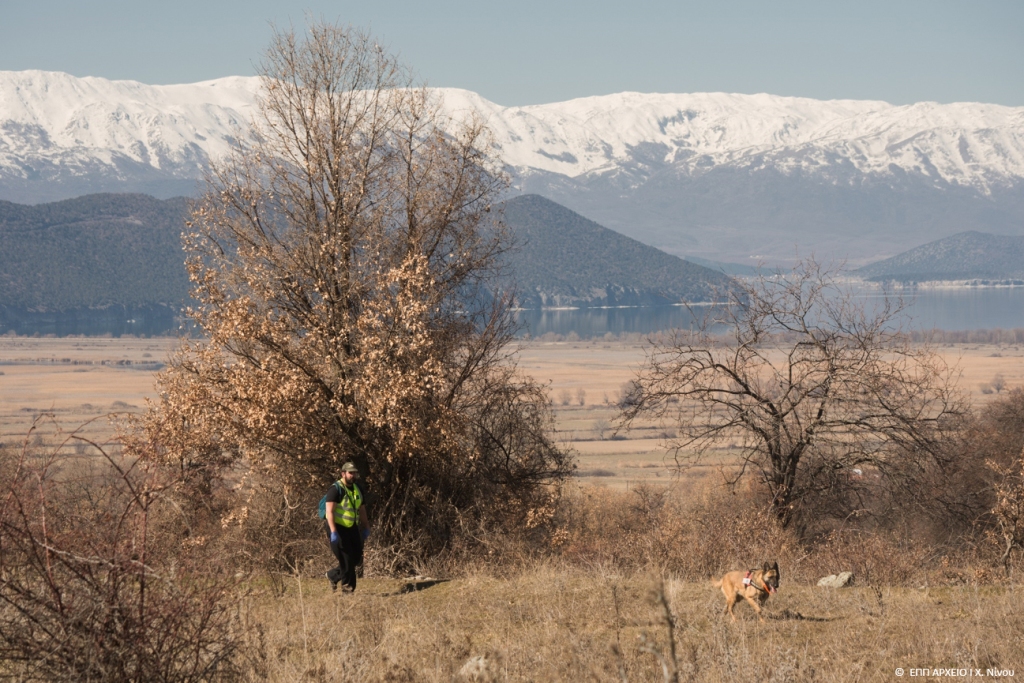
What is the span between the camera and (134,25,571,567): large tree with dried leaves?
53.2ft

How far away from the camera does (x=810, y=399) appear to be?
21109 mm

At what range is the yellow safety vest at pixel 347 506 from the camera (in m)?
11.2

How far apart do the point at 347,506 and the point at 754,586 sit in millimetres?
4739

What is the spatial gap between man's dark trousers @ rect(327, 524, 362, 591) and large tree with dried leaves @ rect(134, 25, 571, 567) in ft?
8.70

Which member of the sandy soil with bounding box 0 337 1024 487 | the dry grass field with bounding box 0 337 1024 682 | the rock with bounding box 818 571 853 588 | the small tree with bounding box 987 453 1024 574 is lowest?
the sandy soil with bounding box 0 337 1024 487

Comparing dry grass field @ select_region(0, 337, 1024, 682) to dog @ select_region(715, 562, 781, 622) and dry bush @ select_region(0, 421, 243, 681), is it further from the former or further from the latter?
dry bush @ select_region(0, 421, 243, 681)

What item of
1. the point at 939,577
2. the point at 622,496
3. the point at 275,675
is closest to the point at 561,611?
the point at 275,675

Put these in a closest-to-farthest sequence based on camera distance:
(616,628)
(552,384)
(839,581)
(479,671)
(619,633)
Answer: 1. (479,671)
2. (619,633)
3. (616,628)
4. (839,581)
5. (552,384)

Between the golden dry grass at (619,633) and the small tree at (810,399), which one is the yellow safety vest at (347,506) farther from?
the small tree at (810,399)

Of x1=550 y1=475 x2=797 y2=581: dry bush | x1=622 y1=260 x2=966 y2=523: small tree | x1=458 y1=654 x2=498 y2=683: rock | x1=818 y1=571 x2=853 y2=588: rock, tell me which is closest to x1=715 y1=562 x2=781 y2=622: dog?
x1=550 y1=475 x2=797 y2=581: dry bush

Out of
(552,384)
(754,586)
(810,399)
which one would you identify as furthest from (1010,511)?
(552,384)

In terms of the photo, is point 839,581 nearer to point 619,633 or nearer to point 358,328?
point 619,633

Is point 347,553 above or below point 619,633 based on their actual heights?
below

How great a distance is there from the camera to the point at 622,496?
39.4 m
